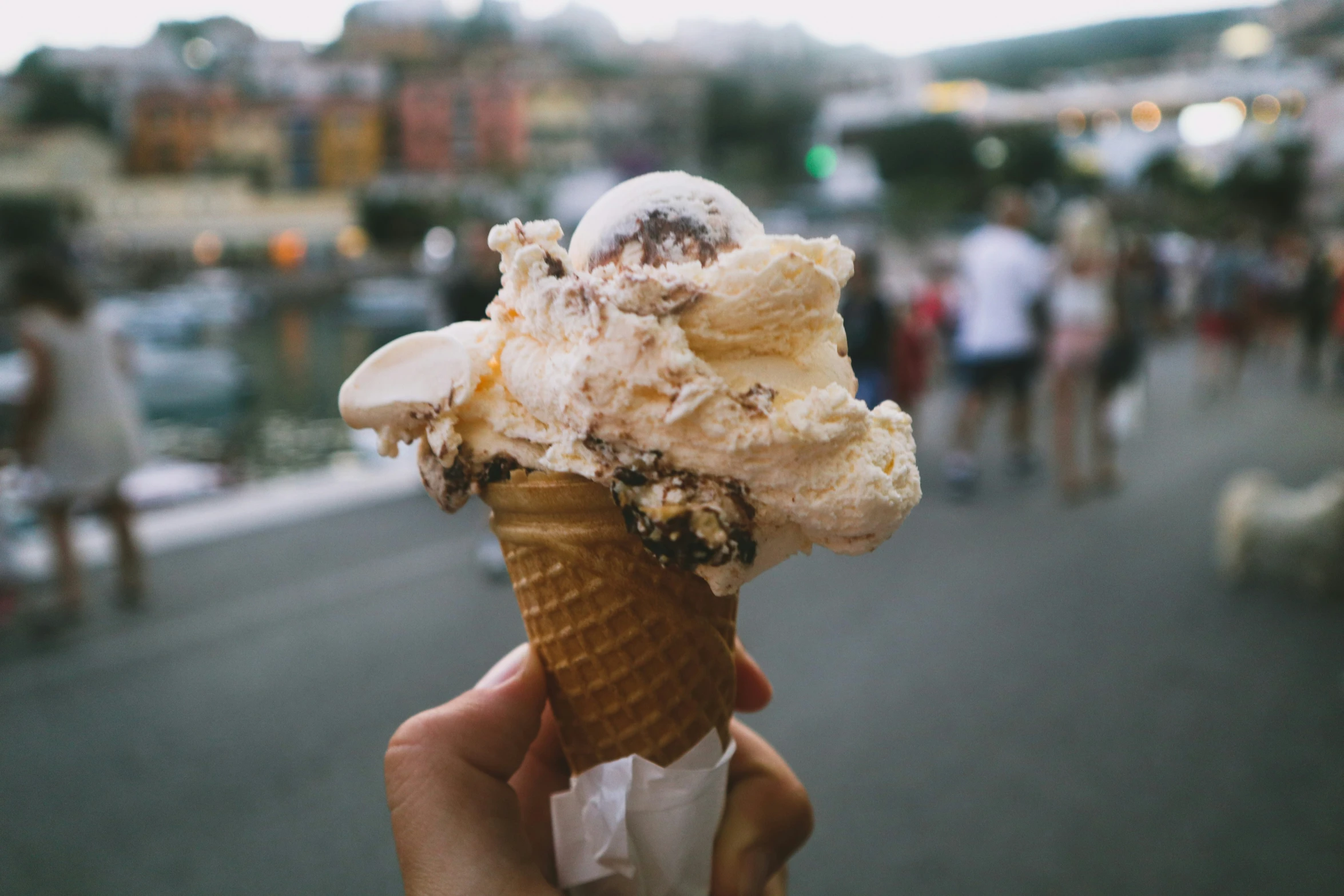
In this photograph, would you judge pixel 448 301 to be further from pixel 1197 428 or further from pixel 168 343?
pixel 168 343

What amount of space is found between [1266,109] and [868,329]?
183 feet

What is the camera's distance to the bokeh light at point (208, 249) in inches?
1944

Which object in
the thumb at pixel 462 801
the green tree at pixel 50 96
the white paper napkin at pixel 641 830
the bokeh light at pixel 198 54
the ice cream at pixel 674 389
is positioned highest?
the bokeh light at pixel 198 54

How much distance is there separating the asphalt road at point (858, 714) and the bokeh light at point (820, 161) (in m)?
6.83

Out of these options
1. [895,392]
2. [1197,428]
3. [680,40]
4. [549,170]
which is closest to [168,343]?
[895,392]

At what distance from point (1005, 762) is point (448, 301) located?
4.54m

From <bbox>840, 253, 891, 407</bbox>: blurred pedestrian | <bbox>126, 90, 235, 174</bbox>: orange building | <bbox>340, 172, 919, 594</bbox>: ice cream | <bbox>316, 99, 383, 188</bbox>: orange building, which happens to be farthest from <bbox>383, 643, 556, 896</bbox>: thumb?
<bbox>126, 90, 235, 174</bbox>: orange building

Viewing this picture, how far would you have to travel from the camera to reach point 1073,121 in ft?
230

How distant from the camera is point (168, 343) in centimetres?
1989

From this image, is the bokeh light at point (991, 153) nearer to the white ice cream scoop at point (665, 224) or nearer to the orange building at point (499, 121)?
the orange building at point (499, 121)

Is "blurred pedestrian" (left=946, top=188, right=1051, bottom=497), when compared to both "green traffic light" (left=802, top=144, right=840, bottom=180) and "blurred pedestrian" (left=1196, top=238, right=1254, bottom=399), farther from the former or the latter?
"blurred pedestrian" (left=1196, top=238, right=1254, bottom=399)

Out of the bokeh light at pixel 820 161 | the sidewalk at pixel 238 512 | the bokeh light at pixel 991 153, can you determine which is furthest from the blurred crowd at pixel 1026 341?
the bokeh light at pixel 991 153

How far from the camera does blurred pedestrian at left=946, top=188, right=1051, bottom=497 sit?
616 centimetres

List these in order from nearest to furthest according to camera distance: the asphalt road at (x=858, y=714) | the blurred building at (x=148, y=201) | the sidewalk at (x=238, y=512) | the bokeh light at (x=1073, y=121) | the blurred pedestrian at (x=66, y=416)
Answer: the asphalt road at (x=858, y=714), the blurred pedestrian at (x=66, y=416), the sidewalk at (x=238, y=512), the blurred building at (x=148, y=201), the bokeh light at (x=1073, y=121)
